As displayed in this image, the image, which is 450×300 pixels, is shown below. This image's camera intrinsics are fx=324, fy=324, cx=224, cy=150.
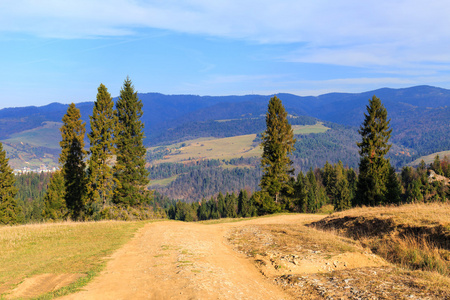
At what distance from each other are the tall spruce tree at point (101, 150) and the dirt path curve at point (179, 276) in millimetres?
27223

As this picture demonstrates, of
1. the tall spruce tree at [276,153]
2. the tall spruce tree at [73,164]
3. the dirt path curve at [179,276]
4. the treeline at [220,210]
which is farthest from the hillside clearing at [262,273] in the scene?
the treeline at [220,210]

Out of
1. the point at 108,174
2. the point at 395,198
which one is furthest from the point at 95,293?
the point at 395,198

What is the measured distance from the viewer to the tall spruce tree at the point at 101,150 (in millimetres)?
43906

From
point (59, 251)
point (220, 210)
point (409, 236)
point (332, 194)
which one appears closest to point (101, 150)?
point (59, 251)

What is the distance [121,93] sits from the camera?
47812 mm

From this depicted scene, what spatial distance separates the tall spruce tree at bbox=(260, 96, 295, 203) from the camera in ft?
168

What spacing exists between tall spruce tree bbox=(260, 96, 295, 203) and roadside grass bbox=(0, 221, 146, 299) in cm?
2686

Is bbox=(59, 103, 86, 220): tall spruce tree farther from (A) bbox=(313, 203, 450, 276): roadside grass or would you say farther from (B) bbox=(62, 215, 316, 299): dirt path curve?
(A) bbox=(313, 203, 450, 276): roadside grass

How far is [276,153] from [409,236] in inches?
1374

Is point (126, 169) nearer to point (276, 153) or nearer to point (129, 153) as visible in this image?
point (129, 153)

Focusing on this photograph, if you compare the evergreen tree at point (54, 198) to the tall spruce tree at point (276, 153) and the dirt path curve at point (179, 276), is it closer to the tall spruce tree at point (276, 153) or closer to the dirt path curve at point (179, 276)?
the tall spruce tree at point (276, 153)

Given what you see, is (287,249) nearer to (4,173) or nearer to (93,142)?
(93,142)

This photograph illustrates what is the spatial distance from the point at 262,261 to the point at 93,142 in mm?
36909

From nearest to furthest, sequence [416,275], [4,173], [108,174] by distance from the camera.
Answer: [416,275]
[108,174]
[4,173]
